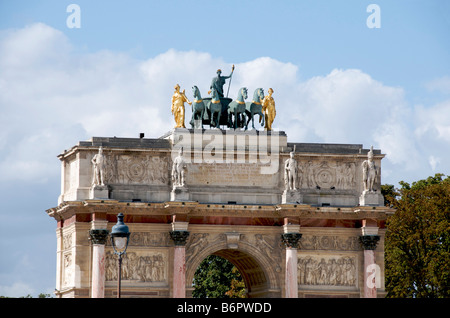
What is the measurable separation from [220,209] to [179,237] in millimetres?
2535

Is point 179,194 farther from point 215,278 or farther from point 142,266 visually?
point 215,278

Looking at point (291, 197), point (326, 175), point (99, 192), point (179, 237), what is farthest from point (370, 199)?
point (99, 192)

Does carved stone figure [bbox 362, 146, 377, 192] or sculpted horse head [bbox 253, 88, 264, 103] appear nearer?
carved stone figure [bbox 362, 146, 377, 192]

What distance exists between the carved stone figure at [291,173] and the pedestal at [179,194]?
5.16 meters

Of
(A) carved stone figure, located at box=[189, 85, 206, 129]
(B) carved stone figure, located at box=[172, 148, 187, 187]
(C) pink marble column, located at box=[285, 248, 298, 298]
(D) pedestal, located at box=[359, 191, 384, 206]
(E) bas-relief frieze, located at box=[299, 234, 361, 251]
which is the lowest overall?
(C) pink marble column, located at box=[285, 248, 298, 298]

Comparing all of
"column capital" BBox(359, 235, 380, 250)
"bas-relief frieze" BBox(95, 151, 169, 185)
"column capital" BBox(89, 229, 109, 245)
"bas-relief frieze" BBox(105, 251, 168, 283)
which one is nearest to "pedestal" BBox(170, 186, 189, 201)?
"bas-relief frieze" BBox(95, 151, 169, 185)

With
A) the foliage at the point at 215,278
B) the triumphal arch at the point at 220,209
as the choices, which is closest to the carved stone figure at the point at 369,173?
the triumphal arch at the point at 220,209

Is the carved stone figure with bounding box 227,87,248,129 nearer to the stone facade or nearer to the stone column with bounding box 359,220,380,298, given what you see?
the stone facade

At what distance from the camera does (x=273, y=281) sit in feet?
208

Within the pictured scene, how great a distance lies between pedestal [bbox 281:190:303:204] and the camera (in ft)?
206

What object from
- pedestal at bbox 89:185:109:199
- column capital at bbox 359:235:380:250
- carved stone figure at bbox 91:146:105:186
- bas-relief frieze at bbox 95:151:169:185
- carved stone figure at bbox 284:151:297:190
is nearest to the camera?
pedestal at bbox 89:185:109:199

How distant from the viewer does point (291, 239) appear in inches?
2470

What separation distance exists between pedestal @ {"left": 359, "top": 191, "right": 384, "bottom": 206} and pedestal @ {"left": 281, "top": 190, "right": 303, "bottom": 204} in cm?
330

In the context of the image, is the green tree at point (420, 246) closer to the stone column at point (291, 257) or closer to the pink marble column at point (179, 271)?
the stone column at point (291, 257)
